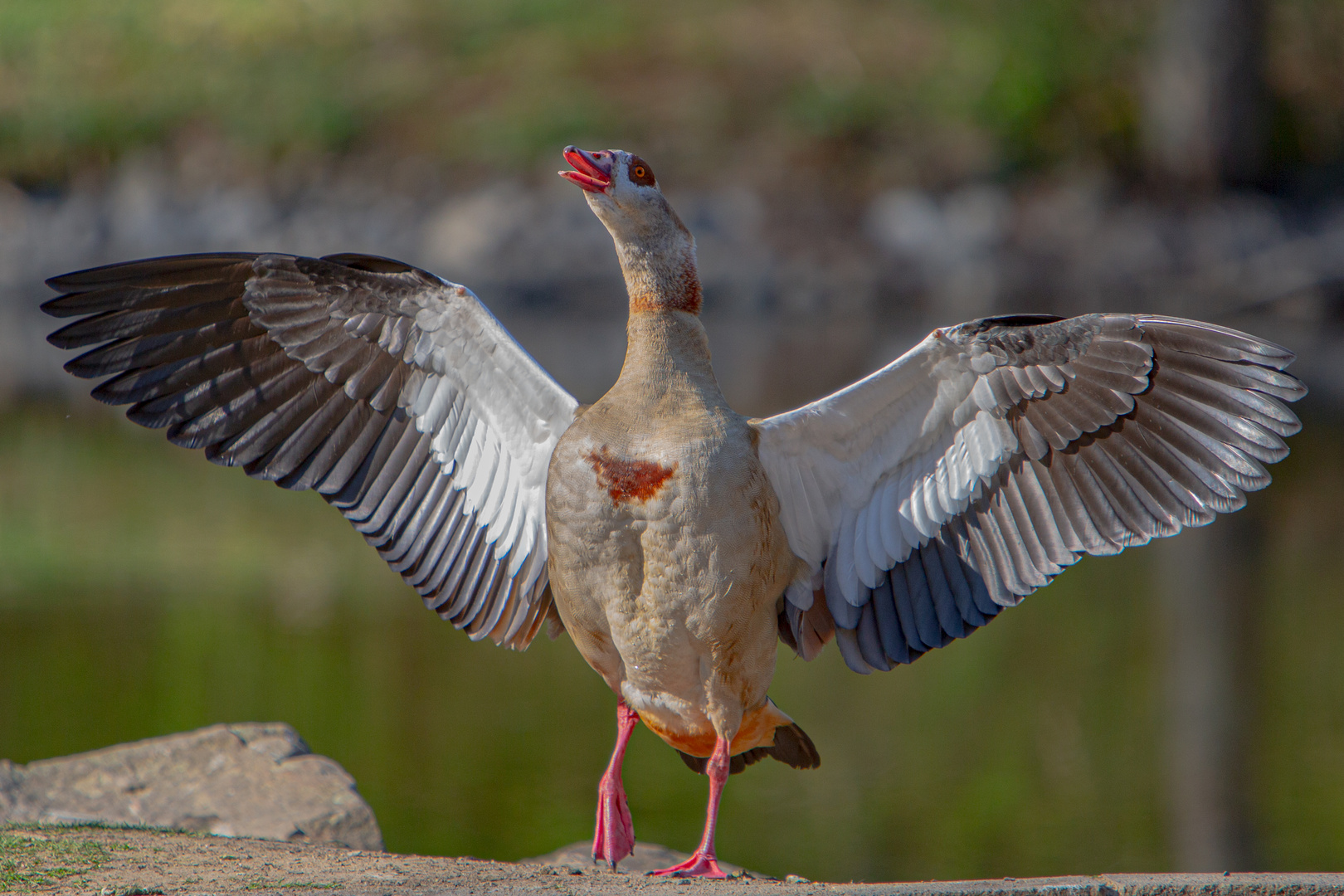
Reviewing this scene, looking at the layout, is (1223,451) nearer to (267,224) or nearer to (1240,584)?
(1240,584)

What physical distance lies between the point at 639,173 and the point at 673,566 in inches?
50.6

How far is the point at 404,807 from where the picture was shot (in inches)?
277

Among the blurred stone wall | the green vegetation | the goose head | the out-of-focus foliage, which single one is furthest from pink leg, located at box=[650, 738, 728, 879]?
the out-of-focus foliage

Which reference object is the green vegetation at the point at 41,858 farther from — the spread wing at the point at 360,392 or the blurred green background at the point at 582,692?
the blurred green background at the point at 582,692

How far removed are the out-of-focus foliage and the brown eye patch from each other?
17.0 metres

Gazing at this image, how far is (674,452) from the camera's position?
4.32 metres

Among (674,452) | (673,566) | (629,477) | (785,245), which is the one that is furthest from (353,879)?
(785,245)

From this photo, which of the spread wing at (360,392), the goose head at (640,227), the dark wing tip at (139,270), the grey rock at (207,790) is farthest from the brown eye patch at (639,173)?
the grey rock at (207,790)

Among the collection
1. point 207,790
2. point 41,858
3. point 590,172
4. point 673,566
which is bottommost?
point 41,858

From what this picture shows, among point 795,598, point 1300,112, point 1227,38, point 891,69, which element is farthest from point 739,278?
point 795,598

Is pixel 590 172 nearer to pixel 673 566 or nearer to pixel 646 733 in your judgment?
pixel 673 566

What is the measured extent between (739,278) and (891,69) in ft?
18.1

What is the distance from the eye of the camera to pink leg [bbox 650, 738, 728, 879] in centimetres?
420

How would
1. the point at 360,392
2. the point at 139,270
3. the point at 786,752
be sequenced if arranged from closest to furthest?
the point at 139,270 → the point at 360,392 → the point at 786,752
